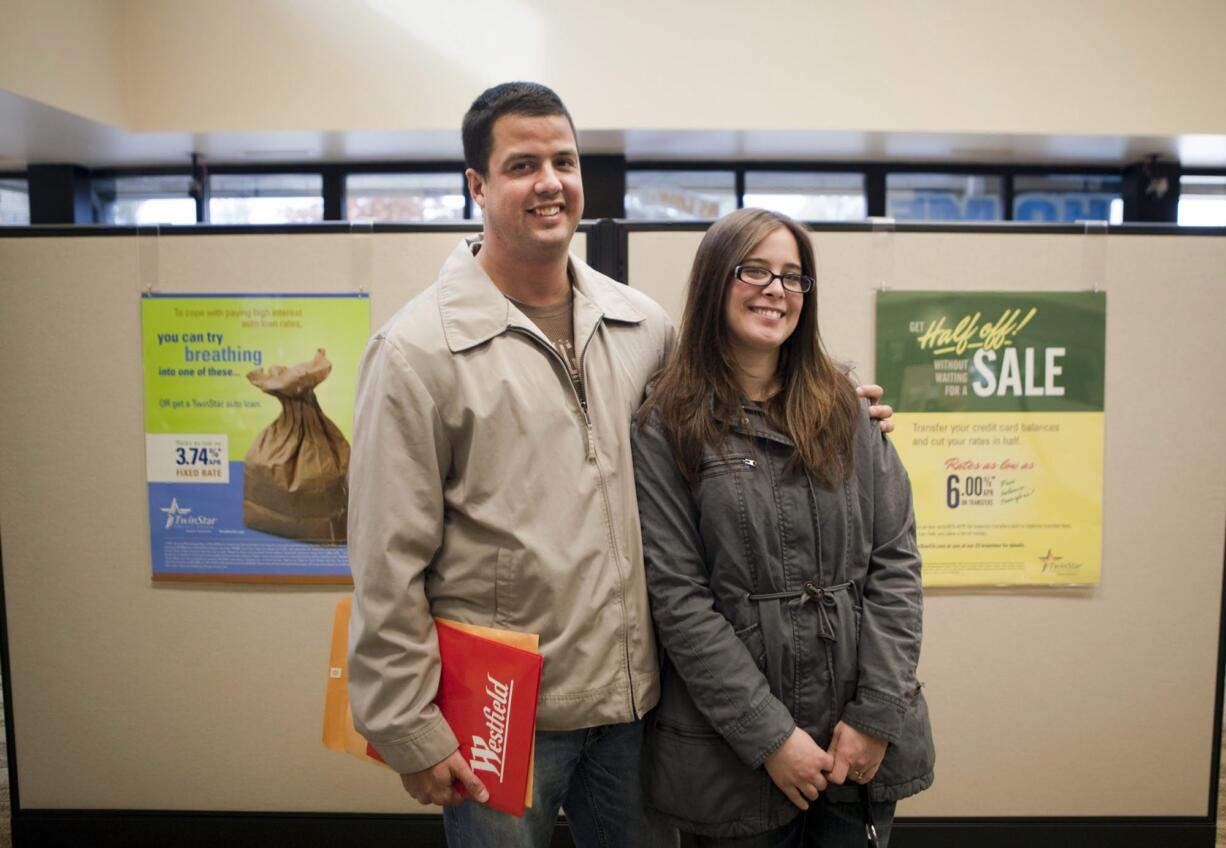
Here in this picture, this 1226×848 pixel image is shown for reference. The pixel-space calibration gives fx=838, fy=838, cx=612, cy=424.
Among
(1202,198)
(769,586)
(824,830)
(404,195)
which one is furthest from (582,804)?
(1202,198)

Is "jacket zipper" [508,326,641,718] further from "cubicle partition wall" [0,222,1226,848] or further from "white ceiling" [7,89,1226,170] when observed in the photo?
"white ceiling" [7,89,1226,170]

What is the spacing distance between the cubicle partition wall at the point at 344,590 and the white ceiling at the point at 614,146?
2.37 meters

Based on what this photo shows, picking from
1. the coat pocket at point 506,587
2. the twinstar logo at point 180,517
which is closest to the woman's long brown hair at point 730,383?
the coat pocket at point 506,587

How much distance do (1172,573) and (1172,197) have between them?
4.09 metres

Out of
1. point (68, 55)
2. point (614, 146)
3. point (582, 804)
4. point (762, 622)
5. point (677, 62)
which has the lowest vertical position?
point (582, 804)

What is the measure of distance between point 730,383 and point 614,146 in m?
3.67

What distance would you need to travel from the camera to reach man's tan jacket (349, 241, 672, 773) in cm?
112

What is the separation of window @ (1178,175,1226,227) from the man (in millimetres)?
5586

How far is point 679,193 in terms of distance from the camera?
526cm

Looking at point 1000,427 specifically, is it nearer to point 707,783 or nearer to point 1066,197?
point 707,783

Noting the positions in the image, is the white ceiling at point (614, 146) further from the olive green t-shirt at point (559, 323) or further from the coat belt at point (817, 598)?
the coat belt at point (817, 598)

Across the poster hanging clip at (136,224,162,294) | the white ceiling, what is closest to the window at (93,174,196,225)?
the white ceiling

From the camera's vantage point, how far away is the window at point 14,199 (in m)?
5.41

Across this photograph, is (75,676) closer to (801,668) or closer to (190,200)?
(801,668)
